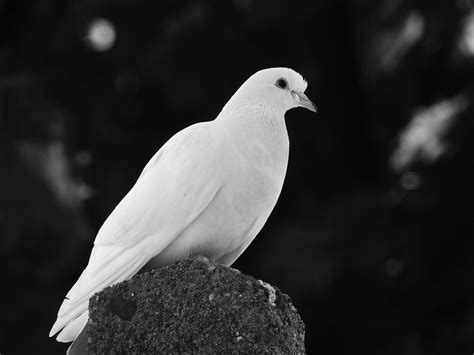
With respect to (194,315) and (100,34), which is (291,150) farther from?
(194,315)

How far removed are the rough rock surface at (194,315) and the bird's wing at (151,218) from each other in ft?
1.32

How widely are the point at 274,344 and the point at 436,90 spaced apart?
7.53m

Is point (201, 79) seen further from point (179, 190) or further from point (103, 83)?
point (179, 190)

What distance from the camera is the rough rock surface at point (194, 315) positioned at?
14.2 ft

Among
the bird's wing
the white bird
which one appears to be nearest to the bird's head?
the white bird

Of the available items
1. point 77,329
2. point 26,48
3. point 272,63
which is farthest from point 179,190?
point 26,48

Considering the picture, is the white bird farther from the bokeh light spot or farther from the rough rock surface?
the bokeh light spot

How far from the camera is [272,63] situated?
11.2 m

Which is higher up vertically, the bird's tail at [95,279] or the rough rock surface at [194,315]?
the bird's tail at [95,279]

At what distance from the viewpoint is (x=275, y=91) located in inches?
219

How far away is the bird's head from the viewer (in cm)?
549

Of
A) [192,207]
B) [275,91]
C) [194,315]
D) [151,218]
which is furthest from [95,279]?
[275,91]

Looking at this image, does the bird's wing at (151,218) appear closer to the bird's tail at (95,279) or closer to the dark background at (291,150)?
the bird's tail at (95,279)

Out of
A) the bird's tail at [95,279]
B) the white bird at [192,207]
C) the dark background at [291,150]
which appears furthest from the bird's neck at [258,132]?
the dark background at [291,150]
